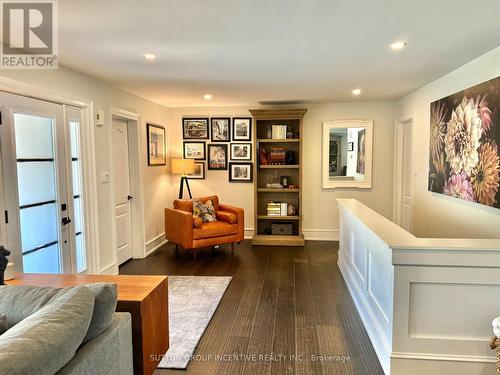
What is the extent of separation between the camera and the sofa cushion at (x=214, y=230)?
4.79 m

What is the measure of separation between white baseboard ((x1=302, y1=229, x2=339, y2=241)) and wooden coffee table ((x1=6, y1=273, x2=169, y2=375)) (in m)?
4.13

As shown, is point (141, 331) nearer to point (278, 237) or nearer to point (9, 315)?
point (9, 315)

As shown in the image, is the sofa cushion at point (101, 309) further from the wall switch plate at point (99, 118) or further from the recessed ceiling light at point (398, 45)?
the wall switch plate at point (99, 118)

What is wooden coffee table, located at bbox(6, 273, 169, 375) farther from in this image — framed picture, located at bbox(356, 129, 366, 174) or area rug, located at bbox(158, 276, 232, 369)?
framed picture, located at bbox(356, 129, 366, 174)

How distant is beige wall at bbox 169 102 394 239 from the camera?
5629mm

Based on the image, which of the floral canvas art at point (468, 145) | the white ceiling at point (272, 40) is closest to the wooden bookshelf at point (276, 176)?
the white ceiling at point (272, 40)

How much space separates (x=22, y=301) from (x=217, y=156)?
4.69m

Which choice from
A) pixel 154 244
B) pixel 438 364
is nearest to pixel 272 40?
pixel 438 364

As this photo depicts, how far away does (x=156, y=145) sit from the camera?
5430 mm

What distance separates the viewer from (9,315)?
1447 mm

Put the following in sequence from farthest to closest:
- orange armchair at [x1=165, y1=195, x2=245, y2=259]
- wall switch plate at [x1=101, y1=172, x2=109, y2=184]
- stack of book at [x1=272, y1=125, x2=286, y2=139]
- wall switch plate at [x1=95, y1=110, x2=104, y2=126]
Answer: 1. stack of book at [x1=272, y1=125, x2=286, y2=139]
2. orange armchair at [x1=165, y1=195, x2=245, y2=259]
3. wall switch plate at [x1=101, y1=172, x2=109, y2=184]
4. wall switch plate at [x1=95, y1=110, x2=104, y2=126]

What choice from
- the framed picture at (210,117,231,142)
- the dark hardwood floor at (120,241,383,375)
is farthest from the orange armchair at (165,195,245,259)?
the framed picture at (210,117,231,142)

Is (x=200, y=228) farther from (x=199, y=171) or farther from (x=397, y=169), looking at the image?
(x=397, y=169)

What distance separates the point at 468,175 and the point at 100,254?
3939 mm
